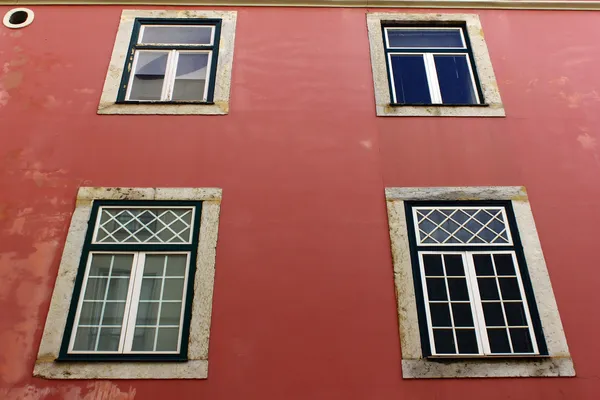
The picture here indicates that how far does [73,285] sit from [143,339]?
86 centimetres

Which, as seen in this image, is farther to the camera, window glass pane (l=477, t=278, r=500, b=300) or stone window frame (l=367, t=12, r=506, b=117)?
stone window frame (l=367, t=12, r=506, b=117)

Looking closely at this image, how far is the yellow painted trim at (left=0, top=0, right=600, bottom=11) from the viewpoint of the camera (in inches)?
316

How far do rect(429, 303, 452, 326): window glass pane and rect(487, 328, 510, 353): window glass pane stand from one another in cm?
37

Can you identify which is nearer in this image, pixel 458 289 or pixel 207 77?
pixel 458 289

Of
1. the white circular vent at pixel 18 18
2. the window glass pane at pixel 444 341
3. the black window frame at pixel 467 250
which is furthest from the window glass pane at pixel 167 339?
the white circular vent at pixel 18 18

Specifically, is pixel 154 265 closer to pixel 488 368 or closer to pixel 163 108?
pixel 163 108

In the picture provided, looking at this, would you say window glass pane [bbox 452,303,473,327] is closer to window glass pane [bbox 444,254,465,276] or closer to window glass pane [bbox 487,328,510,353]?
window glass pane [bbox 487,328,510,353]

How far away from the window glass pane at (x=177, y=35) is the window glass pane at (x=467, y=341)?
467 cm

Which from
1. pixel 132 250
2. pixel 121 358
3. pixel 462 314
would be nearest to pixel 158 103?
pixel 132 250

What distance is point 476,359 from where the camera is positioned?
530 cm

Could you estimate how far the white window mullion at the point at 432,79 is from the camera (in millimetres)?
7251

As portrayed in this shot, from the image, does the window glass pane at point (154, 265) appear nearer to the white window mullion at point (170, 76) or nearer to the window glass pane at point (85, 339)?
the window glass pane at point (85, 339)

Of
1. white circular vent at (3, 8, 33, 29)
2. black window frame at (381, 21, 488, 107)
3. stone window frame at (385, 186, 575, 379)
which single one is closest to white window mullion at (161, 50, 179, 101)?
white circular vent at (3, 8, 33, 29)

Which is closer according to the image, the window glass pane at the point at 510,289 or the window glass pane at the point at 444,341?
the window glass pane at the point at 444,341
